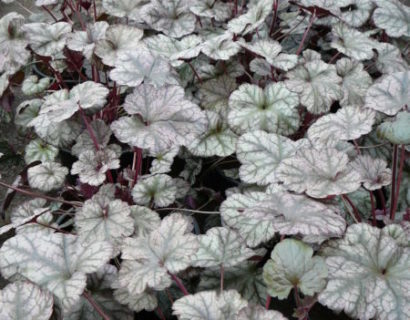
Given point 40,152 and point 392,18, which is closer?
point 40,152

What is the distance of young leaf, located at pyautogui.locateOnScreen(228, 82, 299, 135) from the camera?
1.67 meters

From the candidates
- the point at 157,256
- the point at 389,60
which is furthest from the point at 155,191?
the point at 389,60

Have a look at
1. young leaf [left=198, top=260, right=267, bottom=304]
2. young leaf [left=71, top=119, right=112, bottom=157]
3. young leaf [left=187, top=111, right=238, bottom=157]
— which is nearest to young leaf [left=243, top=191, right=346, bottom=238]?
young leaf [left=198, top=260, right=267, bottom=304]

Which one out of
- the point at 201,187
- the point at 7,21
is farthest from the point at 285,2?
the point at 7,21

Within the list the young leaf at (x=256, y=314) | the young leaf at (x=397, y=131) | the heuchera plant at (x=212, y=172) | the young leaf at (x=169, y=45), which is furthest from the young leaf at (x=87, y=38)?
the young leaf at (x=256, y=314)

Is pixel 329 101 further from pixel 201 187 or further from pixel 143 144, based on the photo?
pixel 143 144

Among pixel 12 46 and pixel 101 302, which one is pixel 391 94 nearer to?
pixel 101 302

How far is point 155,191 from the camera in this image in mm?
1581

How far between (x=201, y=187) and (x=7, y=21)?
40.4 inches

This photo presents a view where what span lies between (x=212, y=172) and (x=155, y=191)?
37 cm

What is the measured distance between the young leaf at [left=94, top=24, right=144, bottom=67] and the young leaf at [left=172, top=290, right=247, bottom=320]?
989mm

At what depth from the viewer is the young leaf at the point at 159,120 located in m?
1.32

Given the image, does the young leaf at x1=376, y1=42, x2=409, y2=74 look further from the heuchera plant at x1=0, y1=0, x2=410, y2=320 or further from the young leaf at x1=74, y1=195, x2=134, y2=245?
the young leaf at x1=74, y1=195, x2=134, y2=245

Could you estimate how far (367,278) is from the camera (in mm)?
1127
